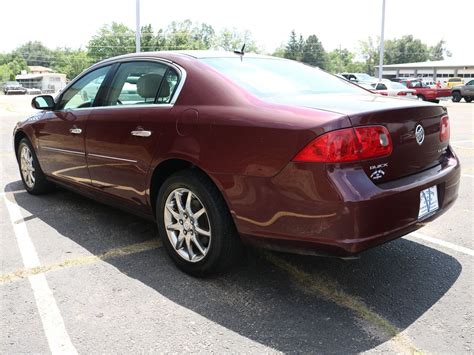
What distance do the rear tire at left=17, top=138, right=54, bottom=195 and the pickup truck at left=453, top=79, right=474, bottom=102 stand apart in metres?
31.7

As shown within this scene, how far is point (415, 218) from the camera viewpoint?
2.96m

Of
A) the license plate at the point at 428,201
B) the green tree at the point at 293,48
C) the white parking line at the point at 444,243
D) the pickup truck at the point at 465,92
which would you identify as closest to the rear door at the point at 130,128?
the license plate at the point at 428,201

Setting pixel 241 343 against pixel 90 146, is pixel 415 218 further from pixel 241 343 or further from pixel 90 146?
pixel 90 146

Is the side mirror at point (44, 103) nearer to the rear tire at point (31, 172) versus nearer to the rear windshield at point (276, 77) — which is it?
the rear tire at point (31, 172)

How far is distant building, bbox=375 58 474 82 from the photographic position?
66188 millimetres

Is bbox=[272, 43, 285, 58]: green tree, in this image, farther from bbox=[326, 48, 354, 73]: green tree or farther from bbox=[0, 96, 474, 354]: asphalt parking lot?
bbox=[0, 96, 474, 354]: asphalt parking lot

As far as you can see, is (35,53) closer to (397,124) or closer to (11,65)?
(11,65)

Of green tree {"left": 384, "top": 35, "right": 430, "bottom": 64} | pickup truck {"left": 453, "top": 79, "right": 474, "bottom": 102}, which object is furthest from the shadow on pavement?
green tree {"left": 384, "top": 35, "right": 430, "bottom": 64}

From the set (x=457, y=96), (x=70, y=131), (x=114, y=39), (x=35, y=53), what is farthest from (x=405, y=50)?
(x=70, y=131)

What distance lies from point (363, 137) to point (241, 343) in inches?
52.5

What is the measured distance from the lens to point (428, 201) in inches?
122

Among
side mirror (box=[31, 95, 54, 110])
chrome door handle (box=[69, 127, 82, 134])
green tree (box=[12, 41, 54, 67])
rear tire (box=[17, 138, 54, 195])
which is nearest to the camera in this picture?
chrome door handle (box=[69, 127, 82, 134])

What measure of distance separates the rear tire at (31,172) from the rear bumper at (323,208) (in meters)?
3.26

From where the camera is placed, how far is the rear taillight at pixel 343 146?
2.67 metres
